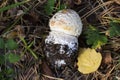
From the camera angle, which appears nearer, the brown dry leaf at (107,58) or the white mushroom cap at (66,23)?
the white mushroom cap at (66,23)

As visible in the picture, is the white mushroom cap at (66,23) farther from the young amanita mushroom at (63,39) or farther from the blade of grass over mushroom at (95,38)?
the blade of grass over mushroom at (95,38)

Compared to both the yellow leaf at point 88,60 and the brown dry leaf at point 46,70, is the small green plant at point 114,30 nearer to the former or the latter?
the yellow leaf at point 88,60

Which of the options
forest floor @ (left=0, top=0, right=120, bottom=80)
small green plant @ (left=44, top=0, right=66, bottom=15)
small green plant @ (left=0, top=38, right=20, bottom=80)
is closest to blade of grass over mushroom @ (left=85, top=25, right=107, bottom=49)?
forest floor @ (left=0, top=0, right=120, bottom=80)

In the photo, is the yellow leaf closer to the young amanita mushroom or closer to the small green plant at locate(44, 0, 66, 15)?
the young amanita mushroom

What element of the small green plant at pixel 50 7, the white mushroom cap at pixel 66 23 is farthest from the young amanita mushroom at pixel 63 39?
the small green plant at pixel 50 7

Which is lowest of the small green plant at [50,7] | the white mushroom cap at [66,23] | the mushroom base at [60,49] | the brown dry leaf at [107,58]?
the brown dry leaf at [107,58]

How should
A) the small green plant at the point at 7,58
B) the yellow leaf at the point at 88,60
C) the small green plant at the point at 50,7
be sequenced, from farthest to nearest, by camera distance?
the small green plant at the point at 50,7, the yellow leaf at the point at 88,60, the small green plant at the point at 7,58

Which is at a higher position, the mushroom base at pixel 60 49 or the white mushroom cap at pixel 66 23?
the white mushroom cap at pixel 66 23

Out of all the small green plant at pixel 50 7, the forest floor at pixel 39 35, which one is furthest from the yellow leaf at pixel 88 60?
the small green plant at pixel 50 7

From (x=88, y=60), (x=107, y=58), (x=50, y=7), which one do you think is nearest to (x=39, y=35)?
(x=50, y=7)

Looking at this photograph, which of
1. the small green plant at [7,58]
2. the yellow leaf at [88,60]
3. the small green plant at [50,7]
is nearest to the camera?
the small green plant at [7,58]
